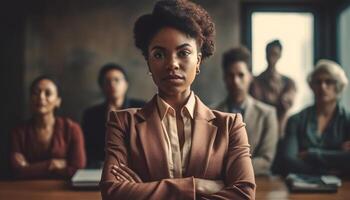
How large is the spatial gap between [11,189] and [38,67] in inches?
80.0

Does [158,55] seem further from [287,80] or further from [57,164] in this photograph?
[287,80]

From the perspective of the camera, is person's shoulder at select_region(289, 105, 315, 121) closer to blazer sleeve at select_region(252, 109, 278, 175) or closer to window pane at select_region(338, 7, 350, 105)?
blazer sleeve at select_region(252, 109, 278, 175)

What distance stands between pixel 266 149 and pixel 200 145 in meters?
1.47

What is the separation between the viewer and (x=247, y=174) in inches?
43.8

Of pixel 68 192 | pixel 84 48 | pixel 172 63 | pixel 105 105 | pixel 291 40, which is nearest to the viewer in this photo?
pixel 172 63

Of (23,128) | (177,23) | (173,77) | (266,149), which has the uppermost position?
(177,23)

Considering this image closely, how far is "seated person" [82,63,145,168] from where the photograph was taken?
2898 mm

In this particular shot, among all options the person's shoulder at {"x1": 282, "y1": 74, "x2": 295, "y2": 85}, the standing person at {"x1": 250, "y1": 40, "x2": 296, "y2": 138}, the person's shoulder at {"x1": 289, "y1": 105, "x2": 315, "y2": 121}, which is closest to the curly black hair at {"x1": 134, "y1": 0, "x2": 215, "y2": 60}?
the person's shoulder at {"x1": 289, "y1": 105, "x2": 315, "y2": 121}

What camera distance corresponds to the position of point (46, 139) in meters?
2.75

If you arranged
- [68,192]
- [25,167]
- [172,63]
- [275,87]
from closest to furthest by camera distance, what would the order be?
1. [172,63]
2. [68,192]
3. [25,167]
4. [275,87]

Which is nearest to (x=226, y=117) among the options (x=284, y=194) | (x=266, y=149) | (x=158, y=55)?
(x=158, y=55)

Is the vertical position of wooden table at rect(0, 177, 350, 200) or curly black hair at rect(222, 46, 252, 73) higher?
curly black hair at rect(222, 46, 252, 73)

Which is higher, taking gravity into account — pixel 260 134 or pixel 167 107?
pixel 167 107

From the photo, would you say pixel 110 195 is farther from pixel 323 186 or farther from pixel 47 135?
pixel 47 135
